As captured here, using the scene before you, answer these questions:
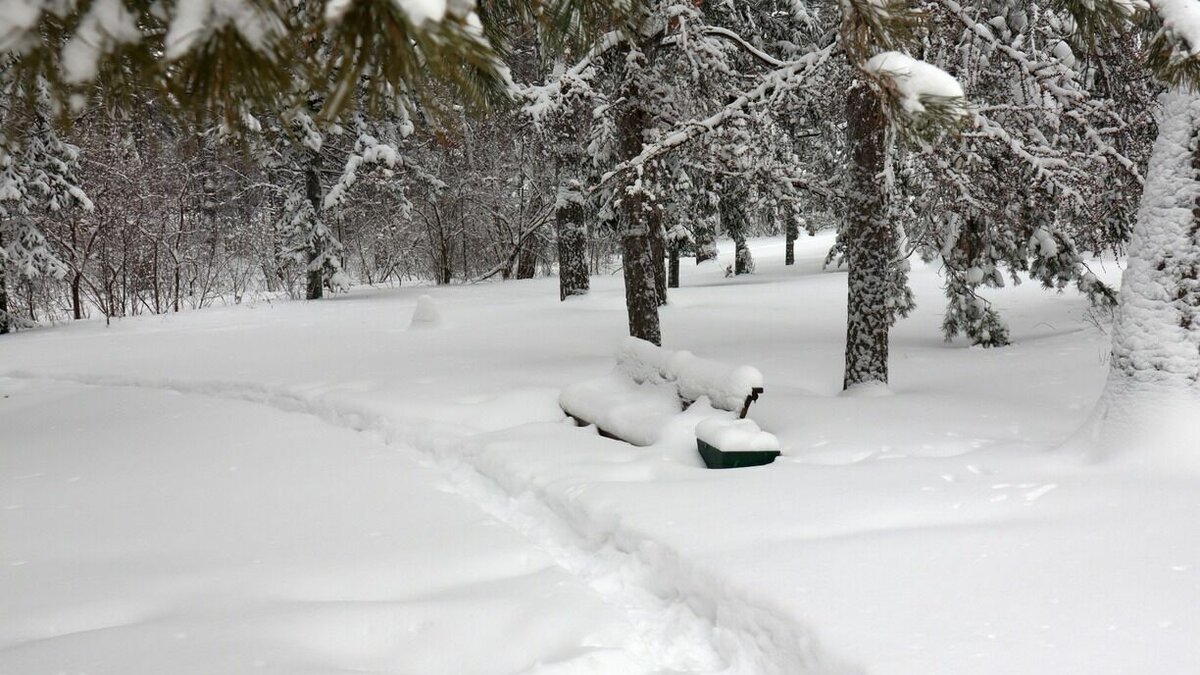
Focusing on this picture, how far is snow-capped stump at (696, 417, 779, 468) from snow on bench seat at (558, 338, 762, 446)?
14.7 inches

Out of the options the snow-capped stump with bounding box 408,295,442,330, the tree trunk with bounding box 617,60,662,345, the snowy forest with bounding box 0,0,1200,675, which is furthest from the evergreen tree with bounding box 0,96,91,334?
the tree trunk with bounding box 617,60,662,345

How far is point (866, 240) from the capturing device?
8227mm

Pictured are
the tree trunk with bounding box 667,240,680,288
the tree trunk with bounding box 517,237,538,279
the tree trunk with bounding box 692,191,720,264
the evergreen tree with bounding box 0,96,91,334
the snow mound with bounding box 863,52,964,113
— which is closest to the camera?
the snow mound with bounding box 863,52,964,113

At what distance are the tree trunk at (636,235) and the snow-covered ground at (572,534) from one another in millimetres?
901

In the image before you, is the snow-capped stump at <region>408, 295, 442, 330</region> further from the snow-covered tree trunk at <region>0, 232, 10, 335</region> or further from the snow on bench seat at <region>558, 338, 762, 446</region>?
the snow-covered tree trunk at <region>0, 232, 10, 335</region>

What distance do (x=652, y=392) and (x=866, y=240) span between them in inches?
106

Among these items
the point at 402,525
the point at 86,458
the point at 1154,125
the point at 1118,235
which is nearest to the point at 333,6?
the point at 402,525

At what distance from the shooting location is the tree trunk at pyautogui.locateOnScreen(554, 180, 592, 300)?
16.1 metres

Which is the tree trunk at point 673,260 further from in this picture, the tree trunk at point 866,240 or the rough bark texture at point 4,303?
the rough bark texture at point 4,303

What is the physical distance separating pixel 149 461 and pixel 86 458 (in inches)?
29.1

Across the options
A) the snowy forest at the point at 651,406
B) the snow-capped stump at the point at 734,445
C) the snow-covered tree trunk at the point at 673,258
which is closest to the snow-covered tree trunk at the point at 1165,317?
the snowy forest at the point at 651,406

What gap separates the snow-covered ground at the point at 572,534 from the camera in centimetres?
381

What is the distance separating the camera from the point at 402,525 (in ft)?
18.8

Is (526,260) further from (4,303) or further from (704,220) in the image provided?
(4,303)
